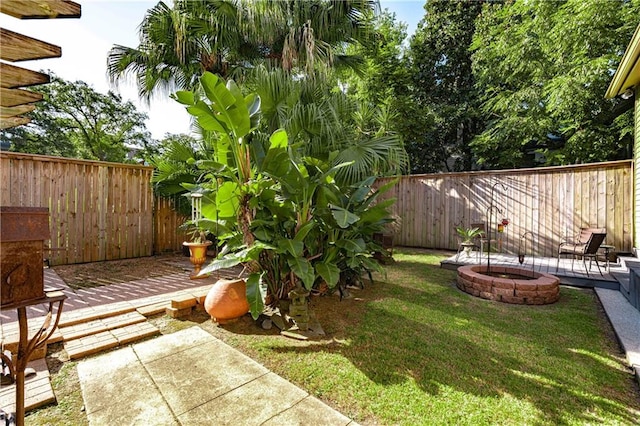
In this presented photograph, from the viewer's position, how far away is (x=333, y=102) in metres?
4.29

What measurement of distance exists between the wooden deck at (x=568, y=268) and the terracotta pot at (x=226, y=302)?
14.6 ft

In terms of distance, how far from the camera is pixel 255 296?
2758 millimetres

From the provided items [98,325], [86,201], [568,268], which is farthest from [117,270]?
[568,268]

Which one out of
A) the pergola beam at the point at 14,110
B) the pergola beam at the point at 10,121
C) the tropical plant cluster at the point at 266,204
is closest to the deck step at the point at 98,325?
the tropical plant cluster at the point at 266,204

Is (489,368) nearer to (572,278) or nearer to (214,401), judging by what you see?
(214,401)

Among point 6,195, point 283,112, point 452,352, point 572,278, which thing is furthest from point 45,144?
point 572,278

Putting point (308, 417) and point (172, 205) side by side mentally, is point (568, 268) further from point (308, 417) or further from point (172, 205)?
point (172, 205)

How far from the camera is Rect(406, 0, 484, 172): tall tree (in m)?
12.5

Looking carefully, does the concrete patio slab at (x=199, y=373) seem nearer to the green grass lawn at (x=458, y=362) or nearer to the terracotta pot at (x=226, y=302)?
the green grass lawn at (x=458, y=362)

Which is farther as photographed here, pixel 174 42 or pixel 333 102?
pixel 174 42

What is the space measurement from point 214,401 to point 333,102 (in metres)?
3.88

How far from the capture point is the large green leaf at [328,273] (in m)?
2.93

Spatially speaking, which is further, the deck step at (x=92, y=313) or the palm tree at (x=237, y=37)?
the palm tree at (x=237, y=37)

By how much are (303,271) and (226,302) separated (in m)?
0.98
